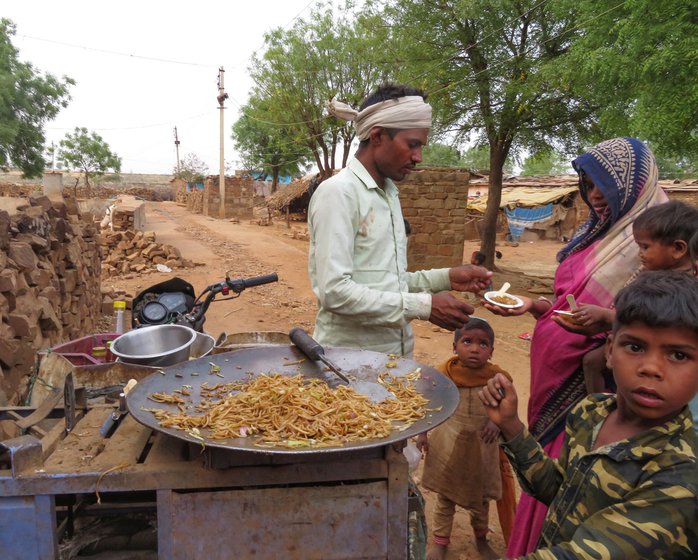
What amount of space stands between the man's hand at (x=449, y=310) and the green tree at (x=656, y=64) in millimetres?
4504

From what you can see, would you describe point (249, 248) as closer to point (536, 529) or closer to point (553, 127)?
point (553, 127)

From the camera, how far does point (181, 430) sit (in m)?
1.50

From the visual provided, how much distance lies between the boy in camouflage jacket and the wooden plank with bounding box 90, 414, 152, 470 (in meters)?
1.20

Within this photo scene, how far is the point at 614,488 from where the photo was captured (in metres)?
1.35

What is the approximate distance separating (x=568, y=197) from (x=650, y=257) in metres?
22.6

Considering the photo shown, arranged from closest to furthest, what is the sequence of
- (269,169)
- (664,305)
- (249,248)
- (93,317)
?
1. (664,305)
2. (93,317)
3. (249,248)
4. (269,169)

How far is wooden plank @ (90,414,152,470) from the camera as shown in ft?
5.28

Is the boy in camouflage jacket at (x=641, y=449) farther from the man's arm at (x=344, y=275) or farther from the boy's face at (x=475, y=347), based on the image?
the boy's face at (x=475, y=347)

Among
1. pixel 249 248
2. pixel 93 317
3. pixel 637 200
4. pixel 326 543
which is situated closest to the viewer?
pixel 326 543

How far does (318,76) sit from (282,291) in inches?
497

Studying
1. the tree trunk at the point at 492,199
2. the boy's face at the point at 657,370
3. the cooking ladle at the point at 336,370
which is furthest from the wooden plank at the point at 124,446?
the tree trunk at the point at 492,199

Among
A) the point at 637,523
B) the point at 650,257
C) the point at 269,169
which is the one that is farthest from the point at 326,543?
the point at 269,169

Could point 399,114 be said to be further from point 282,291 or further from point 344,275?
point 282,291

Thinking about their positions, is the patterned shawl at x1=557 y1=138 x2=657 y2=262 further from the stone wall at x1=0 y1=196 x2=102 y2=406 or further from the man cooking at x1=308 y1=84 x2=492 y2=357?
the stone wall at x1=0 y1=196 x2=102 y2=406
